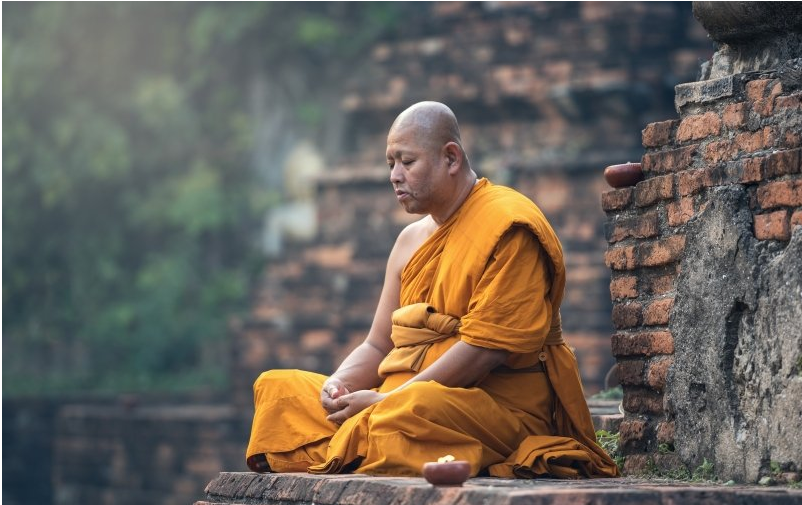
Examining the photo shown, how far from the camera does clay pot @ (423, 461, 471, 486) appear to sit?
3.89 m

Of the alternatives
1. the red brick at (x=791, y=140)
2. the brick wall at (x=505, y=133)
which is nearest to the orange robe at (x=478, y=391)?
the red brick at (x=791, y=140)

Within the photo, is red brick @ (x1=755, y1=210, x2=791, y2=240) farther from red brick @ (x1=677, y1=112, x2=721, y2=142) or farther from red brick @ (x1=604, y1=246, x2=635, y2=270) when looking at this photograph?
red brick @ (x1=604, y1=246, x2=635, y2=270)

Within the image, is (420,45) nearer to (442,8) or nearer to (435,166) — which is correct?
(442,8)

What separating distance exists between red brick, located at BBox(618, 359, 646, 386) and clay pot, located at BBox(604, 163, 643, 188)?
2.05 feet

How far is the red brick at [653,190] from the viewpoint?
16.1ft

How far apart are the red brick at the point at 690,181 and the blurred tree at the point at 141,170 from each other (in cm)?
1308

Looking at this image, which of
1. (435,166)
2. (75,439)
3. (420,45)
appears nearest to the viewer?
(435,166)

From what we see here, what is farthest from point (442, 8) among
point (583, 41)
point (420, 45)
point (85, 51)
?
point (85, 51)

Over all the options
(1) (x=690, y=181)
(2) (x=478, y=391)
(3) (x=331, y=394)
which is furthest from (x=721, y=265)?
(3) (x=331, y=394)

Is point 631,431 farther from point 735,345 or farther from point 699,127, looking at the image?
point 699,127

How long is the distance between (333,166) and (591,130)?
229 centimetres

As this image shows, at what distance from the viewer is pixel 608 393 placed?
22.6ft

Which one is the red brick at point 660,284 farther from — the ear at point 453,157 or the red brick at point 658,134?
the ear at point 453,157

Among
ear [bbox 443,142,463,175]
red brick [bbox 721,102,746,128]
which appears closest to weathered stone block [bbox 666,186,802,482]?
red brick [bbox 721,102,746,128]
